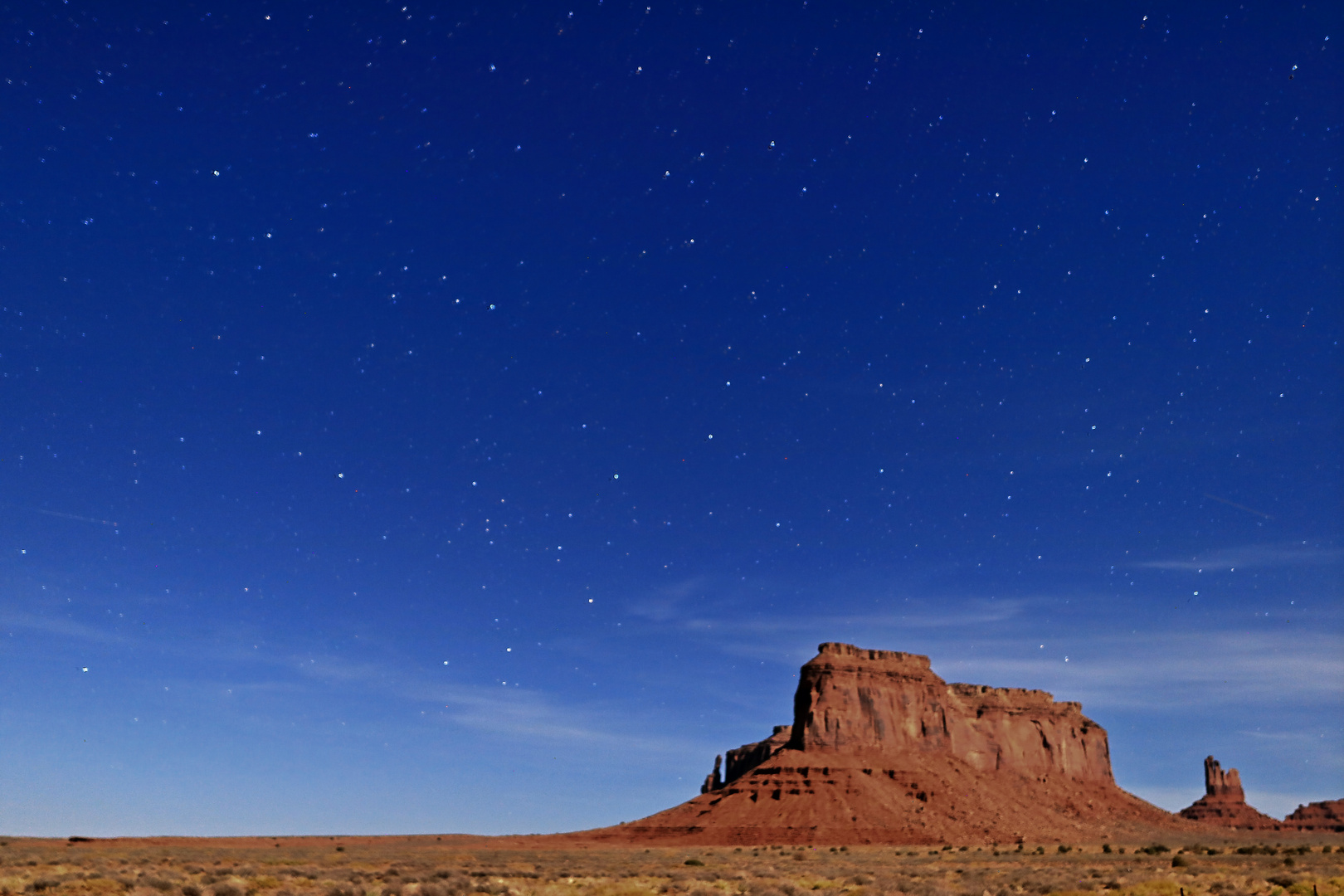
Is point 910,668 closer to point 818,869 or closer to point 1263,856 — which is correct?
point 1263,856

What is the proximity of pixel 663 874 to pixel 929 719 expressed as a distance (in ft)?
390

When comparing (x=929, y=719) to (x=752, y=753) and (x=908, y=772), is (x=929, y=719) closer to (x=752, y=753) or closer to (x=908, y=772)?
(x=908, y=772)

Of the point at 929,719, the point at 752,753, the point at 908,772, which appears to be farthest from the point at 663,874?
the point at 752,753

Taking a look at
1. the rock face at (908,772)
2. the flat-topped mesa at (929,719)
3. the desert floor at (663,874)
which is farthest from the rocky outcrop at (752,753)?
the desert floor at (663,874)

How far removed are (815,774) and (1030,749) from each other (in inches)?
2687

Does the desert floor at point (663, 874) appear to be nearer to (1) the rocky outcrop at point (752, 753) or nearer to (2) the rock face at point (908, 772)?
(2) the rock face at point (908, 772)

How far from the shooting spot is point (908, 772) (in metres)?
126

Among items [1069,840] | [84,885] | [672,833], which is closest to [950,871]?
[84,885]

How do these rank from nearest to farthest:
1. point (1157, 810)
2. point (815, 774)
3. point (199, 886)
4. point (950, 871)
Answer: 1. point (199, 886)
2. point (950, 871)
3. point (815, 774)
4. point (1157, 810)

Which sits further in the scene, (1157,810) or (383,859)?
(1157,810)

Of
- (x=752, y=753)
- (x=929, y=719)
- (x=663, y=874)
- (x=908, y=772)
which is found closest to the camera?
(x=663, y=874)

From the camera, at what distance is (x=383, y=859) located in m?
52.9

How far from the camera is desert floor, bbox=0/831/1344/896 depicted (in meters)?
28.1

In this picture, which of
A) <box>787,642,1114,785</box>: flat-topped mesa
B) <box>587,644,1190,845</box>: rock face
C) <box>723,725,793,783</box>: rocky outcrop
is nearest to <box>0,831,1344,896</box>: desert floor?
<box>587,644,1190,845</box>: rock face
